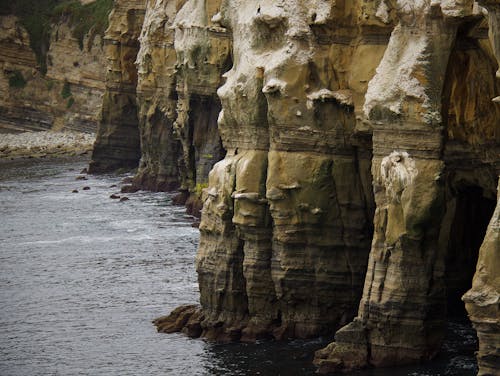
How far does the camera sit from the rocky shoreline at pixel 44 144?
134 metres

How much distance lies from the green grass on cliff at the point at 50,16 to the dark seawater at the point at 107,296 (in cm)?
4330

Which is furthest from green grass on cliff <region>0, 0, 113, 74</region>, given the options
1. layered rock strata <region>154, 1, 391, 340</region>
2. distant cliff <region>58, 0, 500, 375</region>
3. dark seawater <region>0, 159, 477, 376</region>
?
layered rock strata <region>154, 1, 391, 340</region>

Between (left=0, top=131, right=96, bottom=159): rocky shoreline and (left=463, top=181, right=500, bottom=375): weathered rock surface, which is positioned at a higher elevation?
(left=463, top=181, right=500, bottom=375): weathered rock surface

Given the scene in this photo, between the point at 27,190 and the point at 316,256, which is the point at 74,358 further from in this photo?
the point at 27,190

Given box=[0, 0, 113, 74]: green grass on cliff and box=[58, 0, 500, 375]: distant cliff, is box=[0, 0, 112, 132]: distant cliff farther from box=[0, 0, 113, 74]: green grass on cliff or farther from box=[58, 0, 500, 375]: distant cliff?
box=[58, 0, 500, 375]: distant cliff

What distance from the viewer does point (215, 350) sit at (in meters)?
53.0

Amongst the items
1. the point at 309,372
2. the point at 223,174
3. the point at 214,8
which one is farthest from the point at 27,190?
the point at 309,372

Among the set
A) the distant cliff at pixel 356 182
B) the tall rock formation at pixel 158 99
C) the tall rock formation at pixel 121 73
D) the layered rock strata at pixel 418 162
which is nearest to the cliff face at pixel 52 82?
the tall rock formation at pixel 121 73

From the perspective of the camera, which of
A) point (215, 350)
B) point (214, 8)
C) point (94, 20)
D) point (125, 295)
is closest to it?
point (215, 350)

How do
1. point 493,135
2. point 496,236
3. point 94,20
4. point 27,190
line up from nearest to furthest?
point 496,236 → point 493,135 → point 27,190 → point 94,20

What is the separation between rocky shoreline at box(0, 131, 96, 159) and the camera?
441ft

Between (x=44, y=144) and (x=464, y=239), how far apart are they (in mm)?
90529

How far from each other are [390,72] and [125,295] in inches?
841

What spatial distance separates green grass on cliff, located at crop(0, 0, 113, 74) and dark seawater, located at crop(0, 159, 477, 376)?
43.3 metres
